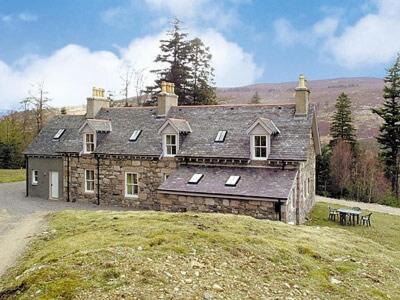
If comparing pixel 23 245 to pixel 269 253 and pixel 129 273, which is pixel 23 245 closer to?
pixel 129 273

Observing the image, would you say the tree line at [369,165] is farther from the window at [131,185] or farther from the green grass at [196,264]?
the green grass at [196,264]

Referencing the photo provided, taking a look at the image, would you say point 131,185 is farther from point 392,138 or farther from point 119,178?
point 392,138

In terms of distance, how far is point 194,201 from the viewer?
2422 cm

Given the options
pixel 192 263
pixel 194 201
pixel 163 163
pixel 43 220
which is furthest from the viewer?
pixel 163 163

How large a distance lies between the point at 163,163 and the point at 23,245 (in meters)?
13.5

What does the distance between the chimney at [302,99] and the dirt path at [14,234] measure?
15.9 metres

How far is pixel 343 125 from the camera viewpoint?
171ft

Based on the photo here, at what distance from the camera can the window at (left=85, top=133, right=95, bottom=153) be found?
103 feet

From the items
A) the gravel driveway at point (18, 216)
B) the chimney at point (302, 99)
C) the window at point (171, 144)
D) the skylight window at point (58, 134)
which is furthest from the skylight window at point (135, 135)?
the chimney at point (302, 99)

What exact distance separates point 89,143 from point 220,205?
1272 centimetres

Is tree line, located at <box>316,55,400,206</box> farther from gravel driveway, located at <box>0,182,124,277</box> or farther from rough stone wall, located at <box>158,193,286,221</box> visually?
gravel driveway, located at <box>0,182,124,277</box>

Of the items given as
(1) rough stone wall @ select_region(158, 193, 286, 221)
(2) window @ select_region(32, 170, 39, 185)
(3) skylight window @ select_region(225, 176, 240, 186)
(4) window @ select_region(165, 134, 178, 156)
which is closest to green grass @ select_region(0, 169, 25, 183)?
(2) window @ select_region(32, 170, 39, 185)

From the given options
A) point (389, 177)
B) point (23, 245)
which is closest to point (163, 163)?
point (23, 245)

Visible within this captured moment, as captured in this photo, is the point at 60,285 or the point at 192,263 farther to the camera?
the point at 192,263
